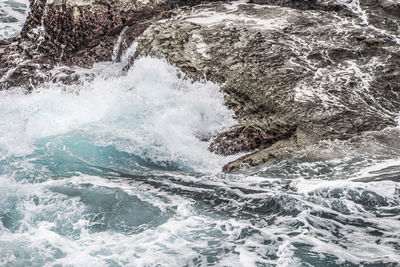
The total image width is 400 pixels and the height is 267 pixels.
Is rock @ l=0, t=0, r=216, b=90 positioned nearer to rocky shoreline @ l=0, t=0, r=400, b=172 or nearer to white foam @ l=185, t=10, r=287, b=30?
rocky shoreline @ l=0, t=0, r=400, b=172

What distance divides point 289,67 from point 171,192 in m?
3.39

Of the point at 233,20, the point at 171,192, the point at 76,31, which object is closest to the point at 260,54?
the point at 233,20

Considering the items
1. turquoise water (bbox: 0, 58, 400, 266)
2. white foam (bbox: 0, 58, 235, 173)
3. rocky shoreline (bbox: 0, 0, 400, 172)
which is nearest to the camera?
turquoise water (bbox: 0, 58, 400, 266)

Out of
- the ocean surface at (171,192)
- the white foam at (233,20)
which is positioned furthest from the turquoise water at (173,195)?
the white foam at (233,20)

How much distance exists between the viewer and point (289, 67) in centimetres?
714

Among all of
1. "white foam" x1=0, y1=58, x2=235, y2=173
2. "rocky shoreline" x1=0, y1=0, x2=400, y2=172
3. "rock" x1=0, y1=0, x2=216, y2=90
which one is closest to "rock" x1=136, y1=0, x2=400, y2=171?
"rocky shoreline" x1=0, y1=0, x2=400, y2=172

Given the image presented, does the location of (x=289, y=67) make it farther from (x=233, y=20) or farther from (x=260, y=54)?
(x=233, y=20)

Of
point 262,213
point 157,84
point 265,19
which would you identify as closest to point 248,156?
point 262,213

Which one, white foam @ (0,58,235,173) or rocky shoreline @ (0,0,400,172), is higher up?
rocky shoreline @ (0,0,400,172)

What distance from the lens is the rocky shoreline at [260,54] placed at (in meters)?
6.45

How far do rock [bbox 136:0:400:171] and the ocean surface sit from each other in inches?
12.8

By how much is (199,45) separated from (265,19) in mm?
1659

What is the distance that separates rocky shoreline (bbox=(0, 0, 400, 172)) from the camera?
6.45 metres

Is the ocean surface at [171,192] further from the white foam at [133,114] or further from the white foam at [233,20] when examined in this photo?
the white foam at [233,20]
